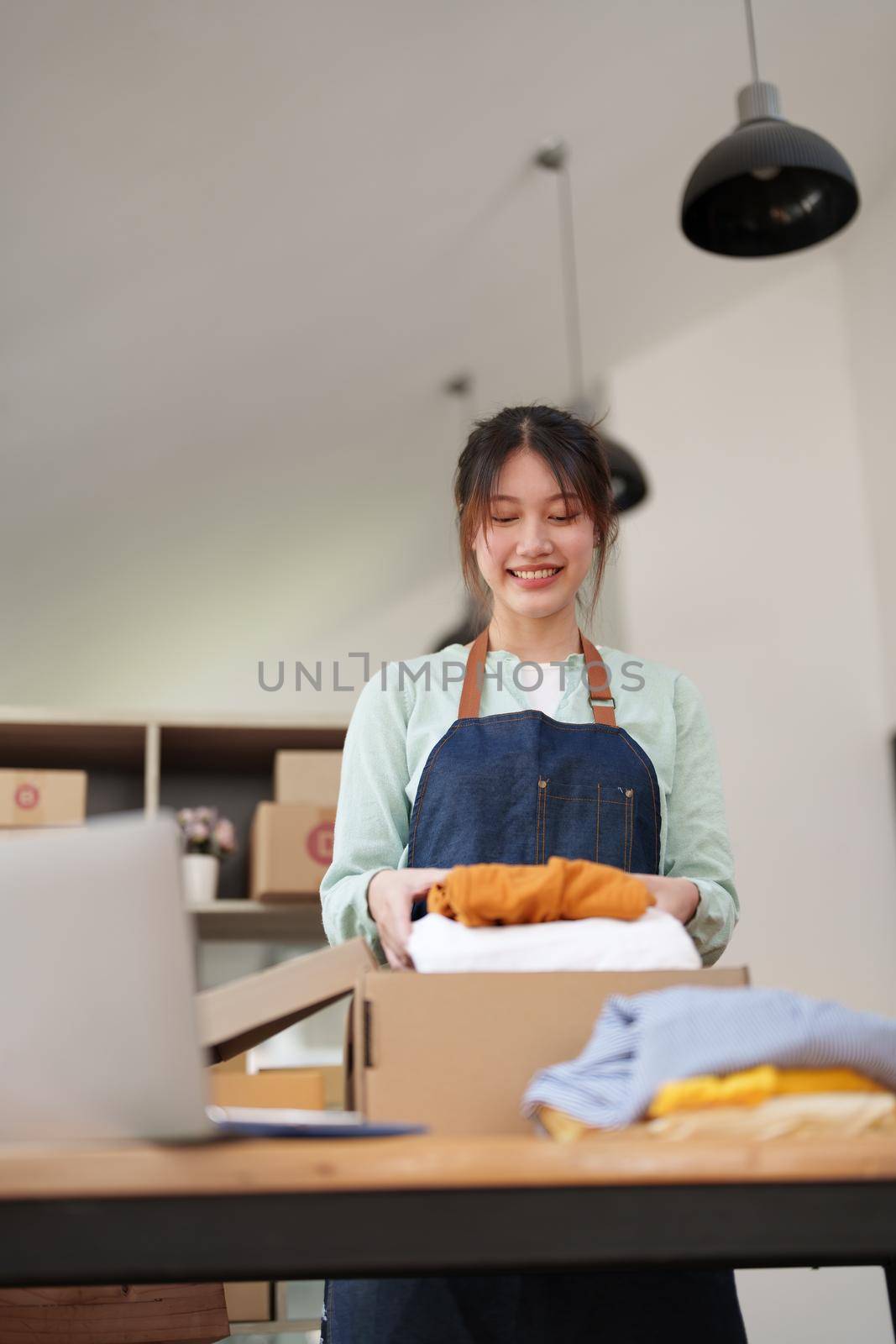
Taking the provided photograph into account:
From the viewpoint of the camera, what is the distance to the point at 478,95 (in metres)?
3.42

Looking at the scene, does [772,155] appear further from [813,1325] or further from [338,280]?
[813,1325]

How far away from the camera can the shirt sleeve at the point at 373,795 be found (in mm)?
1425

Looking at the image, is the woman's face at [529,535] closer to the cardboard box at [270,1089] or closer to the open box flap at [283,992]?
the open box flap at [283,992]

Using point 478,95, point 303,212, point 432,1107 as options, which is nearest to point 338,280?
point 303,212

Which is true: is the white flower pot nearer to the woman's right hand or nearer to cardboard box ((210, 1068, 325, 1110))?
cardboard box ((210, 1068, 325, 1110))

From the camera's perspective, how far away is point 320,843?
3.59 m

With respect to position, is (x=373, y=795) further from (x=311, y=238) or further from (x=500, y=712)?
(x=311, y=238)

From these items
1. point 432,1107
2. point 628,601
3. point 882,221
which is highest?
point 882,221

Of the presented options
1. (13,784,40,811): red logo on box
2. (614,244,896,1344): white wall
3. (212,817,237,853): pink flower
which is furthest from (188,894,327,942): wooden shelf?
(614,244,896,1344): white wall

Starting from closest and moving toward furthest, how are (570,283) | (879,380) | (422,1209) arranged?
1. (422,1209)
2. (570,283)
3. (879,380)

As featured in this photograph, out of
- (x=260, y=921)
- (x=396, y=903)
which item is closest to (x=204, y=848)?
(x=260, y=921)

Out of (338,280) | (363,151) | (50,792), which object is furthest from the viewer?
(338,280)

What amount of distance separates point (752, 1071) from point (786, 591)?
431 centimetres

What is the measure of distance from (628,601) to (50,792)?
2203mm
